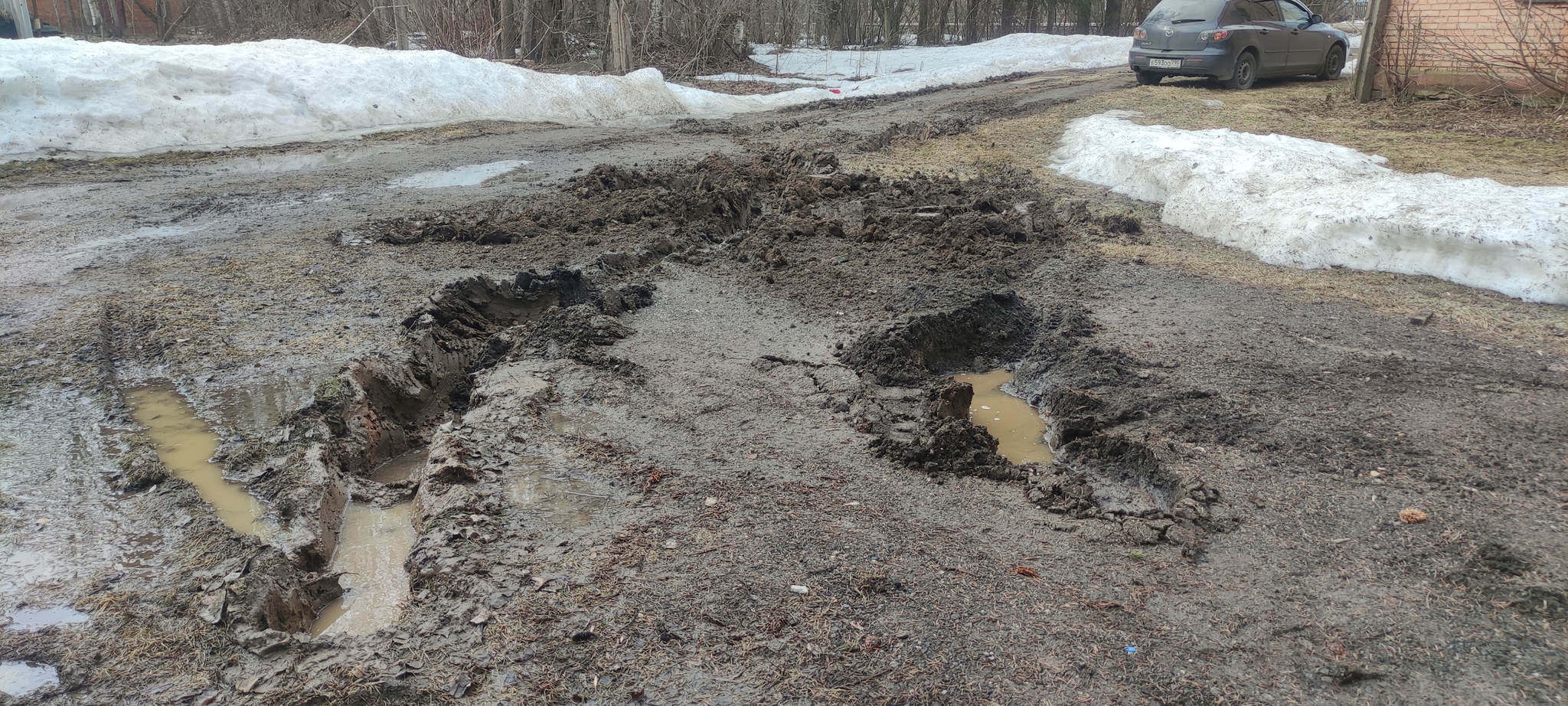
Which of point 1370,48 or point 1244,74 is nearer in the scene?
point 1370,48

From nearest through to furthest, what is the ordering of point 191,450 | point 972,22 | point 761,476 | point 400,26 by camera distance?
point 761,476 < point 191,450 < point 400,26 < point 972,22

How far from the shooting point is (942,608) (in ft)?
10.00

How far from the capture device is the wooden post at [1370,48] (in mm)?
12953

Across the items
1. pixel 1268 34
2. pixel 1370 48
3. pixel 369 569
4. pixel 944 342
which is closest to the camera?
pixel 369 569

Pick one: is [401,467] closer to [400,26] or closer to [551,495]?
[551,495]

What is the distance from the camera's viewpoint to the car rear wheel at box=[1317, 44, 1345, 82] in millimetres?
17141

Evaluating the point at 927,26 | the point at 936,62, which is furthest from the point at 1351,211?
the point at 927,26

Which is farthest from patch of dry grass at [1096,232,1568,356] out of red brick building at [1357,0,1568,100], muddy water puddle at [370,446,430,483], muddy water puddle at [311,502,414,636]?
red brick building at [1357,0,1568,100]

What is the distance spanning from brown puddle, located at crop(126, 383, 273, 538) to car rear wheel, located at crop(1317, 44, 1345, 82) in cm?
1923

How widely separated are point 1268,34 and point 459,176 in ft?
45.8

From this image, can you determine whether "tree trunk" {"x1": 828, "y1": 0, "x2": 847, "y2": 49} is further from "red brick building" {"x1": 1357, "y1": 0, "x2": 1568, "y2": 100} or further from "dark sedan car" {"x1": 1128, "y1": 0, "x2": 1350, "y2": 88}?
"red brick building" {"x1": 1357, "y1": 0, "x2": 1568, "y2": 100}

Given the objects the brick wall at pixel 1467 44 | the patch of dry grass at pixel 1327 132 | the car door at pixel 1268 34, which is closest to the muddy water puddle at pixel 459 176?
the patch of dry grass at pixel 1327 132

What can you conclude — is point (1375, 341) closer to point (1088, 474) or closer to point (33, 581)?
point (1088, 474)

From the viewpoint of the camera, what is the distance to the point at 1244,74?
15781 millimetres
